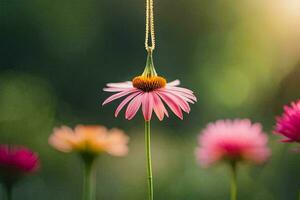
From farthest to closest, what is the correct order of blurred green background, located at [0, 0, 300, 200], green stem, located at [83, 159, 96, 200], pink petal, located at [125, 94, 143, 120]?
blurred green background, located at [0, 0, 300, 200] → pink petal, located at [125, 94, 143, 120] → green stem, located at [83, 159, 96, 200]

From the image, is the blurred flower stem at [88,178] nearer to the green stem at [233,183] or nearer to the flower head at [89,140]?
the flower head at [89,140]

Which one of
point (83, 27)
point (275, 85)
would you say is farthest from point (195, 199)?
point (83, 27)

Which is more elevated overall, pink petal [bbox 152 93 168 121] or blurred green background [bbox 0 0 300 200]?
blurred green background [bbox 0 0 300 200]

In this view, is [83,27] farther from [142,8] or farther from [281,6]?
[281,6]

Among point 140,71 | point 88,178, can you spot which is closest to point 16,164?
point 88,178

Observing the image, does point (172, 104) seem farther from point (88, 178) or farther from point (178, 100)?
point (88, 178)

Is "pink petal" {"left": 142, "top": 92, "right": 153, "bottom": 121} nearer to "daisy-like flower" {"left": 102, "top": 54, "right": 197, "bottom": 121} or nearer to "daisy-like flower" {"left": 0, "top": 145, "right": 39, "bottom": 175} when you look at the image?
"daisy-like flower" {"left": 102, "top": 54, "right": 197, "bottom": 121}

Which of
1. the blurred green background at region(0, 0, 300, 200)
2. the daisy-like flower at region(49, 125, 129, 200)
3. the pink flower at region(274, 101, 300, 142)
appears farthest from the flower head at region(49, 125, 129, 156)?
the blurred green background at region(0, 0, 300, 200)
